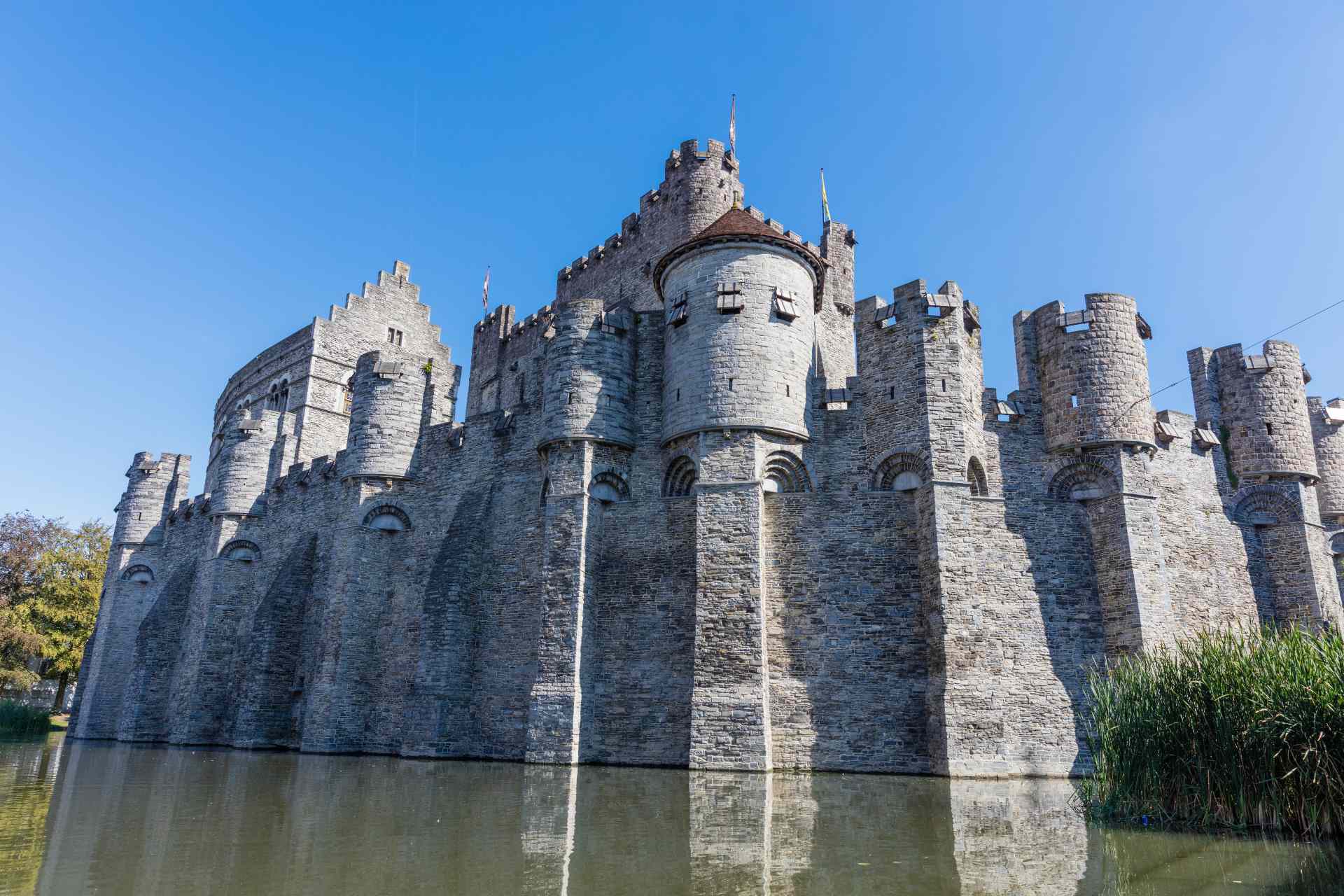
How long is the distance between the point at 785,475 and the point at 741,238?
5.37 m

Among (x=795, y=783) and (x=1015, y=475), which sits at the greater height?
(x=1015, y=475)

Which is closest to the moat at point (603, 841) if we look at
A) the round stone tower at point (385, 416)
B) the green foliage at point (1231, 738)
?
the green foliage at point (1231, 738)

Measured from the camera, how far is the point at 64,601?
127 feet

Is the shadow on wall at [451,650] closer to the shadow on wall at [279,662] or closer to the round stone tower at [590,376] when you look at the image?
the round stone tower at [590,376]

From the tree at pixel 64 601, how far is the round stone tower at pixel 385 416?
22.7 metres

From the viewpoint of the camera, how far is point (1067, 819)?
10.5 metres

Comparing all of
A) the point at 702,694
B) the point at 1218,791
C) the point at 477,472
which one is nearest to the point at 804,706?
the point at 702,694

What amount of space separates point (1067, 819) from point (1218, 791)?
165 cm

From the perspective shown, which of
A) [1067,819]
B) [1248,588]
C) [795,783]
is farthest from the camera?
[1248,588]

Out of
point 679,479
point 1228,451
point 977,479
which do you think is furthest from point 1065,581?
point 679,479

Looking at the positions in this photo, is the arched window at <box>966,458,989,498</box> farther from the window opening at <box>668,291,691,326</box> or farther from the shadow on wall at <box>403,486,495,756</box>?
the shadow on wall at <box>403,486,495,756</box>

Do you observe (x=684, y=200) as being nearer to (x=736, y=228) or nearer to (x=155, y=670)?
(x=736, y=228)

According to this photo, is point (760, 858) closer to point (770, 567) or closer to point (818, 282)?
point (770, 567)

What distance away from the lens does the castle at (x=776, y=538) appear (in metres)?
16.8
